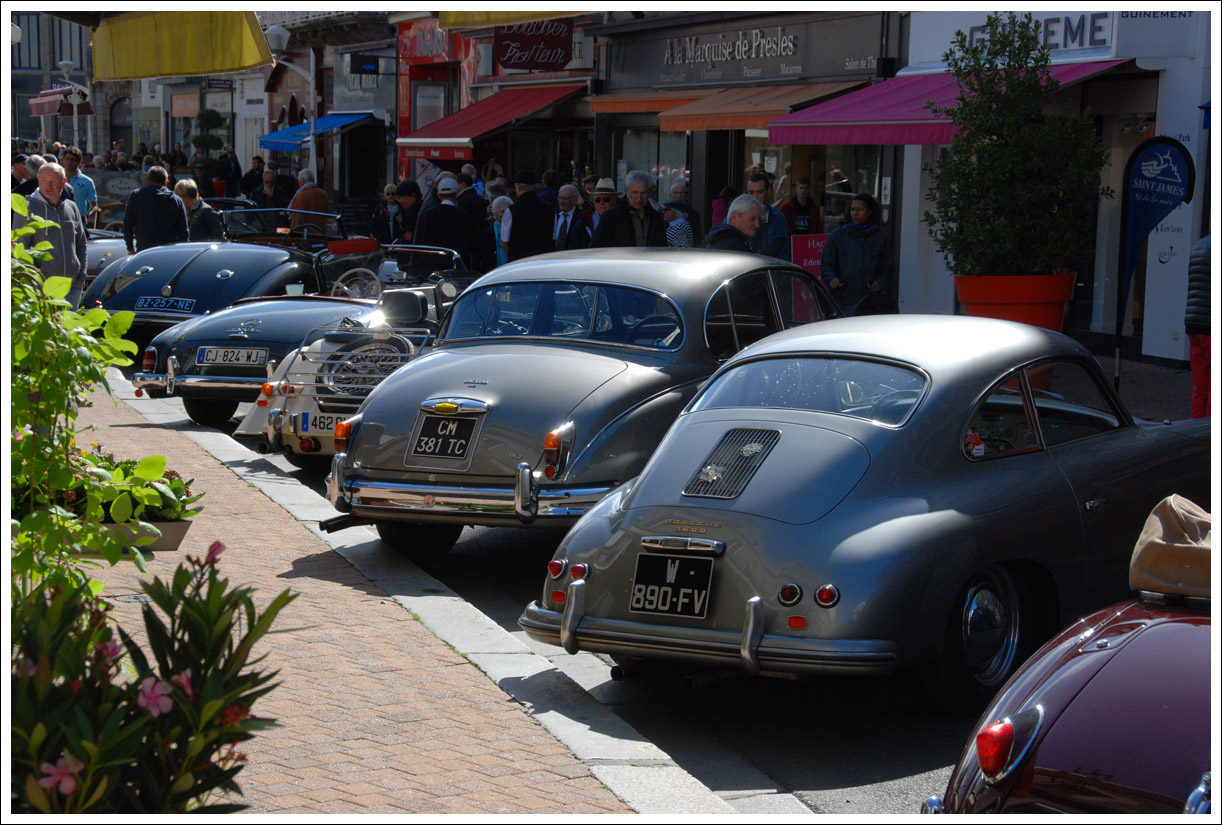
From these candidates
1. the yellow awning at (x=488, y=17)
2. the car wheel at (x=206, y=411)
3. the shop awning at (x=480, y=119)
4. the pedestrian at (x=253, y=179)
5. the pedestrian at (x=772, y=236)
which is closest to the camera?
the yellow awning at (x=488, y=17)

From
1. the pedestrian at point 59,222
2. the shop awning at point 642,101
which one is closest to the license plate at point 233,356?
the pedestrian at point 59,222

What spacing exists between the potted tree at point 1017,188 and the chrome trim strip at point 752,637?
7.25 meters

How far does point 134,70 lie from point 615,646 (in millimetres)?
6623

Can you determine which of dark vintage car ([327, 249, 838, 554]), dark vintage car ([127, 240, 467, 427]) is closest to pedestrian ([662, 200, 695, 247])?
dark vintage car ([127, 240, 467, 427])

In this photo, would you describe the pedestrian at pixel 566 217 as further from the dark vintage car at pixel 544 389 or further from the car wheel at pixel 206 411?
the dark vintage car at pixel 544 389

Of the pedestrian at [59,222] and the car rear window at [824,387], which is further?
the pedestrian at [59,222]

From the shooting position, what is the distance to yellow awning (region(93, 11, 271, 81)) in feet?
29.7

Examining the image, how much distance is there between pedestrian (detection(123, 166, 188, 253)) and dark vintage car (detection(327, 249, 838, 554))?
8515 millimetres

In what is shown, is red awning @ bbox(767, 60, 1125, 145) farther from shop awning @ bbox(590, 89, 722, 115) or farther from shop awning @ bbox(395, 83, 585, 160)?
shop awning @ bbox(395, 83, 585, 160)

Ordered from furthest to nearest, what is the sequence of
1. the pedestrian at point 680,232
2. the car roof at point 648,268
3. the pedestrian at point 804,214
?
1. the pedestrian at point 804,214
2. the pedestrian at point 680,232
3. the car roof at point 648,268

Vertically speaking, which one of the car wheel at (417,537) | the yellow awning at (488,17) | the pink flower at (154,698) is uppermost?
the yellow awning at (488,17)

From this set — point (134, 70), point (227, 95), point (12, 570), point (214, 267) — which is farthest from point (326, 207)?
point (227, 95)

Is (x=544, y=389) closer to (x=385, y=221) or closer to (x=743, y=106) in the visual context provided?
(x=743, y=106)

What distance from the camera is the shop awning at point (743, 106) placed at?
1841cm
